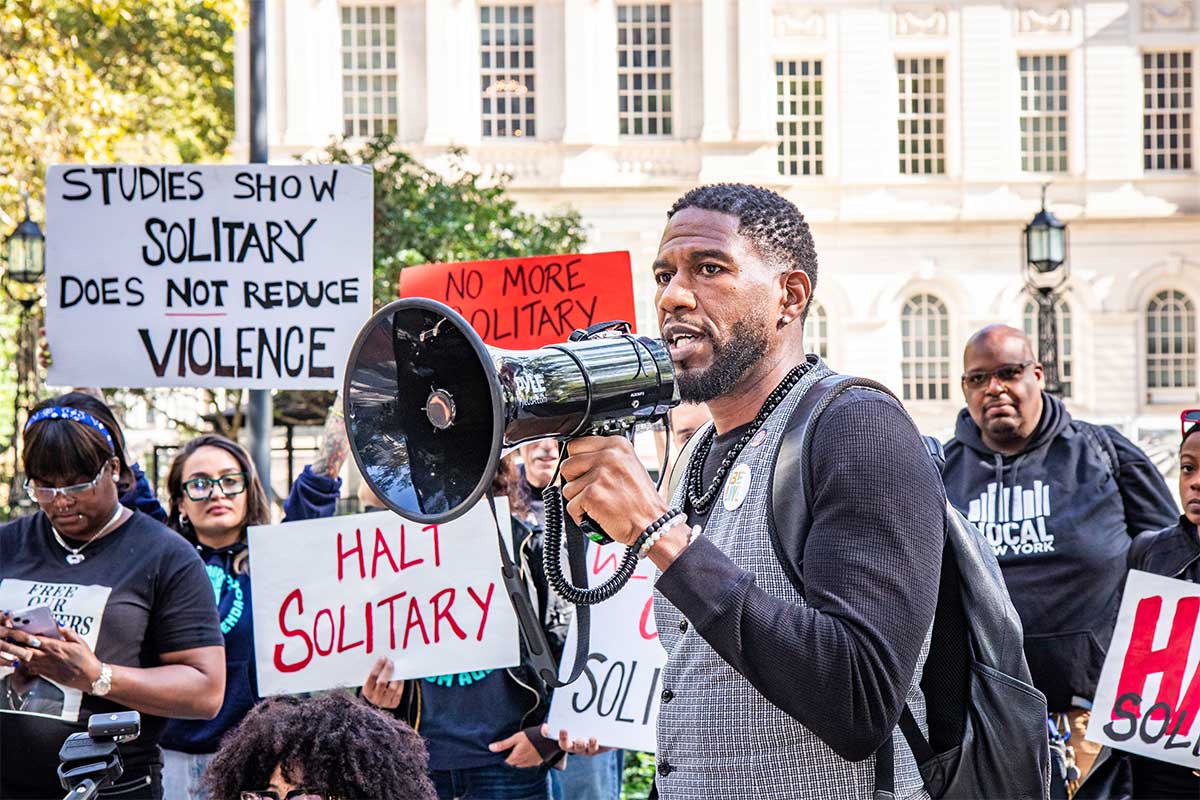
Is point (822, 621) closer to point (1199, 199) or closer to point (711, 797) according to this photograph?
point (711, 797)

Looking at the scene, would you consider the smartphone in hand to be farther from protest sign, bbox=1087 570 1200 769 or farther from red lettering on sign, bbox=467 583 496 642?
protest sign, bbox=1087 570 1200 769

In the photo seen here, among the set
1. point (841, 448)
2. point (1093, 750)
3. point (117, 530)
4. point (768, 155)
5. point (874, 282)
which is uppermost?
point (768, 155)

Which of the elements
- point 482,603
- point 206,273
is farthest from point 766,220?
point 206,273

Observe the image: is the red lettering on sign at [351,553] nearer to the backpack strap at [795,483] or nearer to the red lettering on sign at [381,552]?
the red lettering on sign at [381,552]

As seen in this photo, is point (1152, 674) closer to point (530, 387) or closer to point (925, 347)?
point (530, 387)

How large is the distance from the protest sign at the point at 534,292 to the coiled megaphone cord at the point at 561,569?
2.78m

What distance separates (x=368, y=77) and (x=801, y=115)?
9.17 meters

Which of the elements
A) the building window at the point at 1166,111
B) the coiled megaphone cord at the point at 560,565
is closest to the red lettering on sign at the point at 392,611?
the coiled megaphone cord at the point at 560,565

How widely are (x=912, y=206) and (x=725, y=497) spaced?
2942 cm

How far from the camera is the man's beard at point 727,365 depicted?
2.34 metres

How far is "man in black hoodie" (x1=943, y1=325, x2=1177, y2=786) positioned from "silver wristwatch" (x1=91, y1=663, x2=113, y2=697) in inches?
118

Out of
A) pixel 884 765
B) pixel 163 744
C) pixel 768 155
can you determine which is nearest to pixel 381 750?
pixel 884 765

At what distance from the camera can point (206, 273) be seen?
5.02m

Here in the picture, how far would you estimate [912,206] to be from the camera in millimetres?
30766
